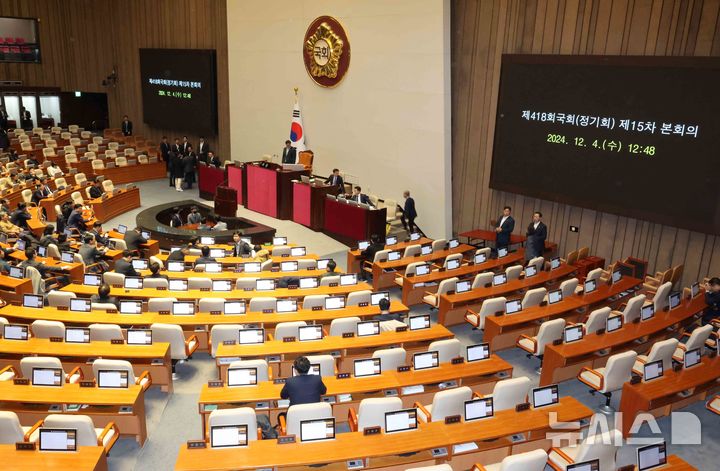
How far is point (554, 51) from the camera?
42.5ft

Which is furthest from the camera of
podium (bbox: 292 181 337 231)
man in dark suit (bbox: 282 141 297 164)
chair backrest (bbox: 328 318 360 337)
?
man in dark suit (bbox: 282 141 297 164)

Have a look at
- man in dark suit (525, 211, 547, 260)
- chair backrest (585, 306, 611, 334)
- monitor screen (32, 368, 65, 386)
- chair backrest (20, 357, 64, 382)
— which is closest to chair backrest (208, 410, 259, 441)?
monitor screen (32, 368, 65, 386)

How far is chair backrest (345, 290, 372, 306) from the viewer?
9547 mm

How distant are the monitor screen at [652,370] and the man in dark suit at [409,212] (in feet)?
26.4

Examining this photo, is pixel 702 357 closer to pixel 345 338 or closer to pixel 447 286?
pixel 447 286

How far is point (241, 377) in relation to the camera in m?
6.79

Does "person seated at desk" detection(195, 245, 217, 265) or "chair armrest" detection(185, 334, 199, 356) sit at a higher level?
"person seated at desk" detection(195, 245, 217, 265)

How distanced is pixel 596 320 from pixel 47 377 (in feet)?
24.0

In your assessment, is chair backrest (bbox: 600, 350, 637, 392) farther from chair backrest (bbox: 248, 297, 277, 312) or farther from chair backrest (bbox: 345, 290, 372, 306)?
chair backrest (bbox: 248, 297, 277, 312)

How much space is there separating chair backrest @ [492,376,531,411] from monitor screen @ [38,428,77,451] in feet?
13.7

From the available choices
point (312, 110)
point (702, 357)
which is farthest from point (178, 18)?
point (702, 357)

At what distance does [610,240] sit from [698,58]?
3.88 m

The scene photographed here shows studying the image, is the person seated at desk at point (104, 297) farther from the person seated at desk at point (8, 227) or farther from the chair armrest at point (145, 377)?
the person seated at desk at point (8, 227)

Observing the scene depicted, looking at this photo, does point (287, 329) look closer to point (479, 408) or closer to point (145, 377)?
point (145, 377)
